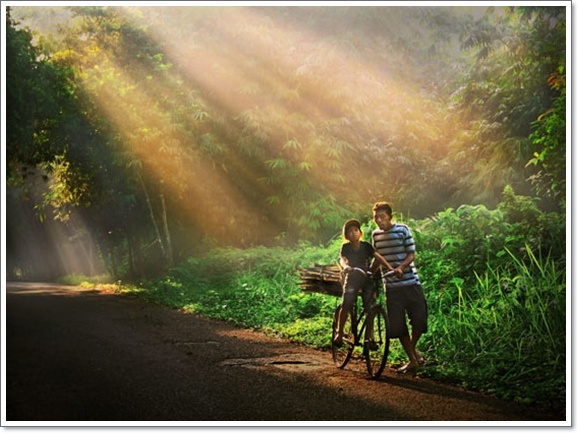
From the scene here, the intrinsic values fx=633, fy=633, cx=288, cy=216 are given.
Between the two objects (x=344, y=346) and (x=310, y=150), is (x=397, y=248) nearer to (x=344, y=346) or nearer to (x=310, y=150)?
(x=344, y=346)

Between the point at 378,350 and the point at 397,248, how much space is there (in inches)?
39.7

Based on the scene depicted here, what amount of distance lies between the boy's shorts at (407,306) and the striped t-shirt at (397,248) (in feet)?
0.21

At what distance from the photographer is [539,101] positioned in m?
6.17

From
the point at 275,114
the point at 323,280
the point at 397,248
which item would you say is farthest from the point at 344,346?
the point at 275,114

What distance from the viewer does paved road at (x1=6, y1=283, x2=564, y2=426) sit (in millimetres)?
4543

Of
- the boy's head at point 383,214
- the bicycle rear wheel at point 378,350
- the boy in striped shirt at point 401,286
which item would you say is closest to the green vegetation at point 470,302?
the bicycle rear wheel at point 378,350

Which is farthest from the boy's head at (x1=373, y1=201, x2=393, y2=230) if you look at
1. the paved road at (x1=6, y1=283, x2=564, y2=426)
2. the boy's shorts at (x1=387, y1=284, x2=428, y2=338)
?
the paved road at (x1=6, y1=283, x2=564, y2=426)

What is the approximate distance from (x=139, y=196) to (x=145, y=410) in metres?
7.87

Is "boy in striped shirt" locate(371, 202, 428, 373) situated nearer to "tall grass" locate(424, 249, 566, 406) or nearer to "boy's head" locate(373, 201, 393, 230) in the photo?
"boy's head" locate(373, 201, 393, 230)

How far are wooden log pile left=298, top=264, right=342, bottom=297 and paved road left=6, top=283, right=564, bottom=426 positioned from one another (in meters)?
0.62

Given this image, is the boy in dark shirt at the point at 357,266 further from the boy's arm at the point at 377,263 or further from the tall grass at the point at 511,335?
the tall grass at the point at 511,335

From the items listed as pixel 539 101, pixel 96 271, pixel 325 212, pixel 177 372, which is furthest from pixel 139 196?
pixel 539 101
